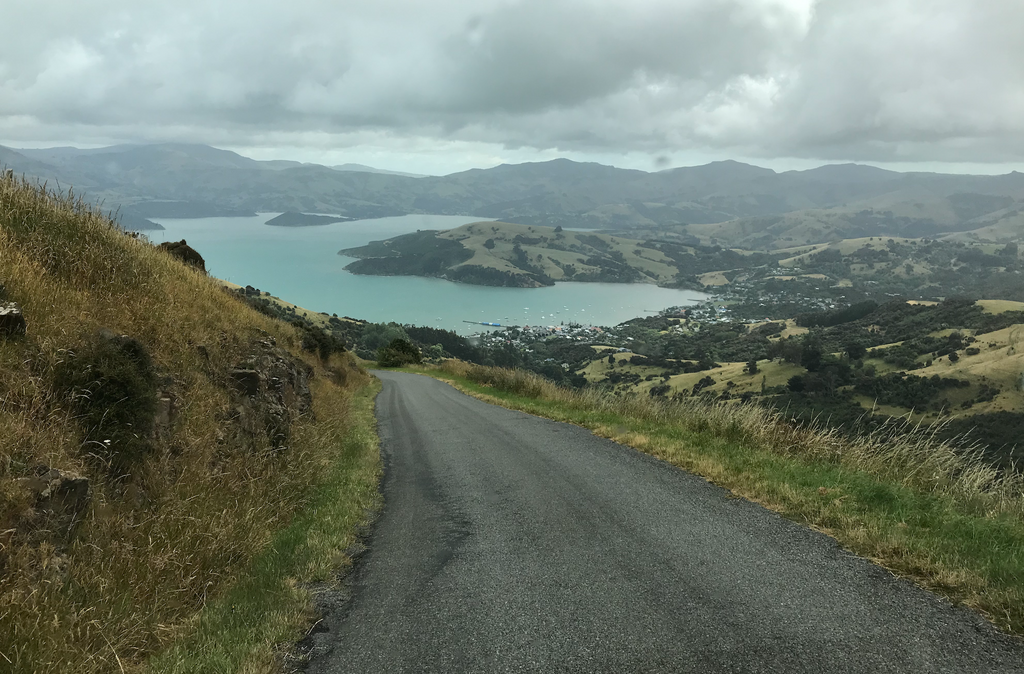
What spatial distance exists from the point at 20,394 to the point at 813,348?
9304cm

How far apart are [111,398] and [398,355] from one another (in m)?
50.5

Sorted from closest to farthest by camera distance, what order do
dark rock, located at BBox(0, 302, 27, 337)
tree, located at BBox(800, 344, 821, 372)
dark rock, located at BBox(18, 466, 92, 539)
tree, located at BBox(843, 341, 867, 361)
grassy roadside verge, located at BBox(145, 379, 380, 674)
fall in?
grassy roadside verge, located at BBox(145, 379, 380, 674) → dark rock, located at BBox(18, 466, 92, 539) → dark rock, located at BBox(0, 302, 27, 337) → tree, located at BBox(800, 344, 821, 372) → tree, located at BBox(843, 341, 867, 361)

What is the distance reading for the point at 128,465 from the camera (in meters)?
4.92

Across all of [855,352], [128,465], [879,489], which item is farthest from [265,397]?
[855,352]

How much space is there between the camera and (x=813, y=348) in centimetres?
8162

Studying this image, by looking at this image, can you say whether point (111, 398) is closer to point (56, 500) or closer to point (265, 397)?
point (56, 500)

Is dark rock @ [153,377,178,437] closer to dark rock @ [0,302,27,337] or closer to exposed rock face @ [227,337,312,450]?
exposed rock face @ [227,337,312,450]

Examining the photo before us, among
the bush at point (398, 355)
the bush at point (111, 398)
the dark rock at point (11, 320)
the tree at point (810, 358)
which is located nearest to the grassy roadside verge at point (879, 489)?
the bush at point (111, 398)

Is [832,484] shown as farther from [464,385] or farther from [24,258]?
[464,385]

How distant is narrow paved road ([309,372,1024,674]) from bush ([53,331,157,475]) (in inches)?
101

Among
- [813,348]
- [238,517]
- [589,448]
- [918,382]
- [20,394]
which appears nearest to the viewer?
[20,394]

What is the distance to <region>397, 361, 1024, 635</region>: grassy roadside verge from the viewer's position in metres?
4.18

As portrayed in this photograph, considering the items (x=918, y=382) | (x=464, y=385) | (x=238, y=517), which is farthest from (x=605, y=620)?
(x=918, y=382)

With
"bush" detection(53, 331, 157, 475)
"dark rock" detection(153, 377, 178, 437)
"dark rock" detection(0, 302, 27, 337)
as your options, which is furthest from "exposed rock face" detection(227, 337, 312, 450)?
"dark rock" detection(0, 302, 27, 337)
